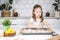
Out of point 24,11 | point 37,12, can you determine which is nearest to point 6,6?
point 24,11

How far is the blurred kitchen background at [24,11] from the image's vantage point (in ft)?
14.7

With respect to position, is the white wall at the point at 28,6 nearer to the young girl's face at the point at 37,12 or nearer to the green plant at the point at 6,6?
the green plant at the point at 6,6

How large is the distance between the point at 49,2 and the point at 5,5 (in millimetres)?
1263

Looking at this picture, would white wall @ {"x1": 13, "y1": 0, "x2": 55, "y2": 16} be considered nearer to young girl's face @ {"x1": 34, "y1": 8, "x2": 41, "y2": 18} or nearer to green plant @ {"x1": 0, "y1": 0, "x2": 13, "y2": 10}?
green plant @ {"x1": 0, "y1": 0, "x2": 13, "y2": 10}

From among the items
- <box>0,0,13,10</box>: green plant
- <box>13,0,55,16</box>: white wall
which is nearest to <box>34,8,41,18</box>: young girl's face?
<box>0,0,13,10</box>: green plant

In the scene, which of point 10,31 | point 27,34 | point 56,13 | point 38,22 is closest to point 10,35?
point 10,31

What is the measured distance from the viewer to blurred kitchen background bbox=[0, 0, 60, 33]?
4.49 meters

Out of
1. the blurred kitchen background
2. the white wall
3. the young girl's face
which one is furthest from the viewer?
the white wall

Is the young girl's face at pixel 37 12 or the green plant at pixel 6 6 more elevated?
the green plant at pixel 6 6

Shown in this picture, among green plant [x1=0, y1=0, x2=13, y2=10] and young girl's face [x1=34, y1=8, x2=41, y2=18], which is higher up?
green plant [x1=0, y1=0, x2=13, y2=10]

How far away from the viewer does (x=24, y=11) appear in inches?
192

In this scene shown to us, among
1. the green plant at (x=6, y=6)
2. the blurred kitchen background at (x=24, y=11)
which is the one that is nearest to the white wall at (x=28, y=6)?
the blurred kitchen background at (x=24, y=11)

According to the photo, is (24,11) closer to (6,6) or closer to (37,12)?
(6,6)

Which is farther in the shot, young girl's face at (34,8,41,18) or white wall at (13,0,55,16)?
white wall at (13,0,55,16)
